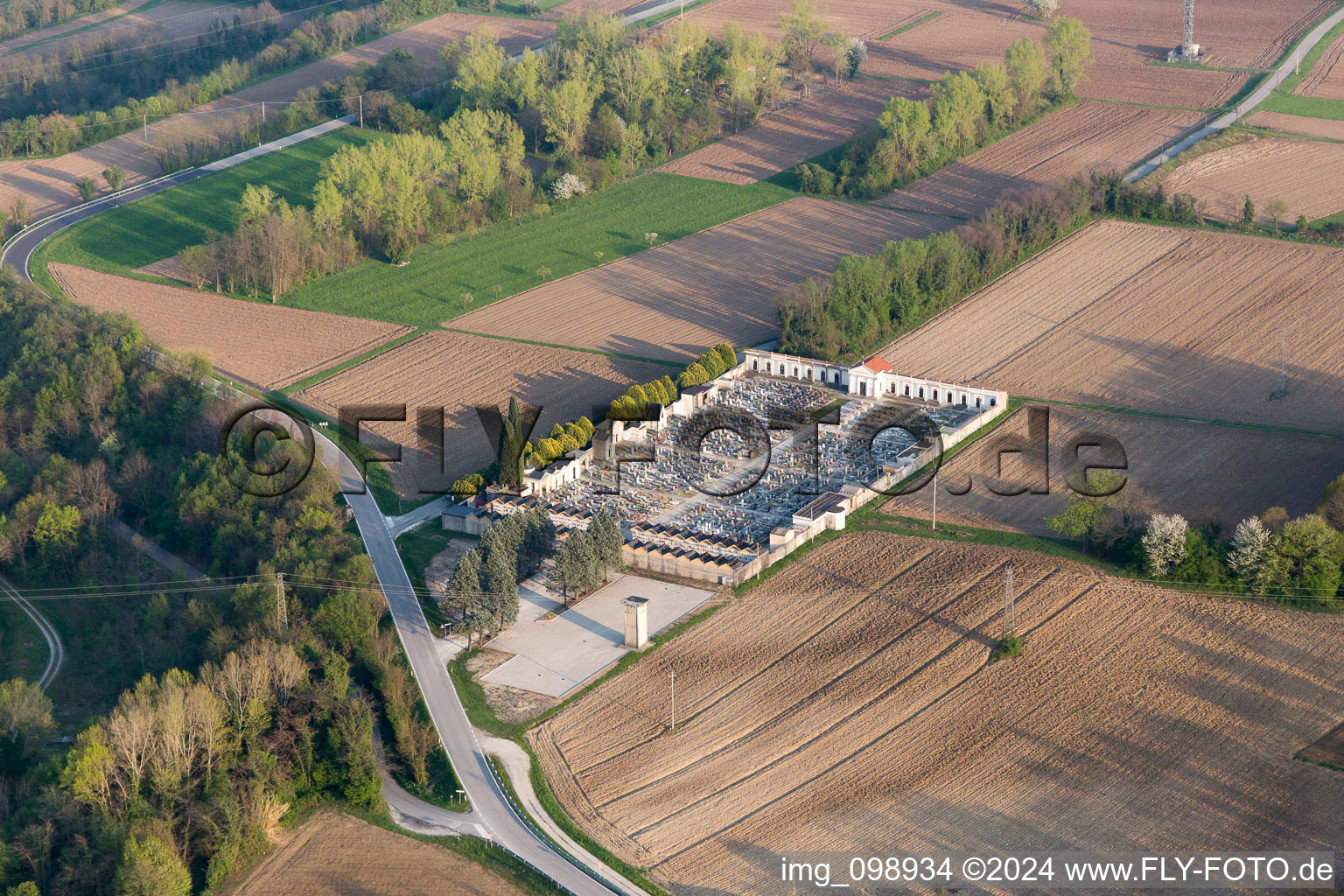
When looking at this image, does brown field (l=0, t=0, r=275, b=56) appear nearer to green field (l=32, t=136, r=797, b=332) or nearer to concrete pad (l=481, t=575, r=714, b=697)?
green field (l=32, t=136, r=797, b=332)

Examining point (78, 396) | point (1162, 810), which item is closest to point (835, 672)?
point (1162, 810)

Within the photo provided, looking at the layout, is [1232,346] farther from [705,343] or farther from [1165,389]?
[705,343]

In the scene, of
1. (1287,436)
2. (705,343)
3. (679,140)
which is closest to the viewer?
(1287,436)

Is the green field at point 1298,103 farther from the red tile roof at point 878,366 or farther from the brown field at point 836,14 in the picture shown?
the red tile roof at point 878,366

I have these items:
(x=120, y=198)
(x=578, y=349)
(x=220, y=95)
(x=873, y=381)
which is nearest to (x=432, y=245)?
(x=578, y=349)

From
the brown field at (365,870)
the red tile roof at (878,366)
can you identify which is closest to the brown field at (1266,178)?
the red tile roof at (878,366)
